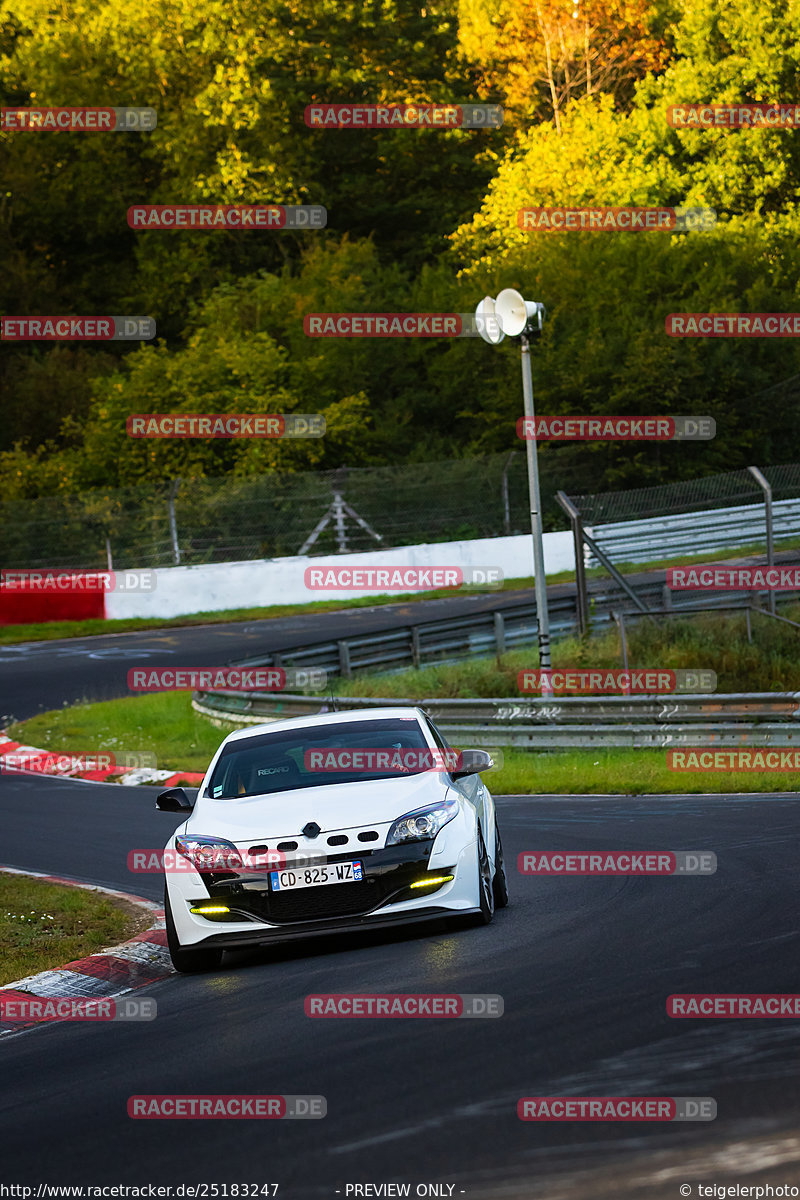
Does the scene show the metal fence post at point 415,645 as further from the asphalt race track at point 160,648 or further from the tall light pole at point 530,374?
the tall light pole at point 530,374

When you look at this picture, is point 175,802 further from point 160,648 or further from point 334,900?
point 160,648

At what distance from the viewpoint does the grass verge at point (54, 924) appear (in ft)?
30.0

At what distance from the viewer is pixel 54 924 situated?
1003 cm

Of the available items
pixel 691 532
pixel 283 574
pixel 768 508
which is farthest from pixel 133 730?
pixel 283 574

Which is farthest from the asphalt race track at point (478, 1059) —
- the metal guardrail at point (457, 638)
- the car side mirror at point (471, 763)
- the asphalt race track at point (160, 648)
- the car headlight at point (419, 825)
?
the asphalt race track at point (160, 648)

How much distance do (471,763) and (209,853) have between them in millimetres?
1665

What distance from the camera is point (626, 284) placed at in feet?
161

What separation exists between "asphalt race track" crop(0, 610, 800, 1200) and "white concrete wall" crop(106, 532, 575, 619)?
2553 cm

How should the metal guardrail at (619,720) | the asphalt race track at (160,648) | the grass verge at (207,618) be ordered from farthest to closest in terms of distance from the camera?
the grass verge at (207,618)
the asphalt race track at (160,648)
the metal guardrail at (619,720)

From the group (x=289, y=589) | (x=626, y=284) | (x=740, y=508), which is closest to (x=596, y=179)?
(x=626, y=284)

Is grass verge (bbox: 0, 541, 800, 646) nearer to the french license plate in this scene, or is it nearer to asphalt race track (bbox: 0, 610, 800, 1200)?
asphalt race track (bbox: 0, 610, 800, 1200)

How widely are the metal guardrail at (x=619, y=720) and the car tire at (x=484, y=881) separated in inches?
236

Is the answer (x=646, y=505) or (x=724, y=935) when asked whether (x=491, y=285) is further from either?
(x=724, y=935)

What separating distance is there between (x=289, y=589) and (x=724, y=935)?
1142 inches
